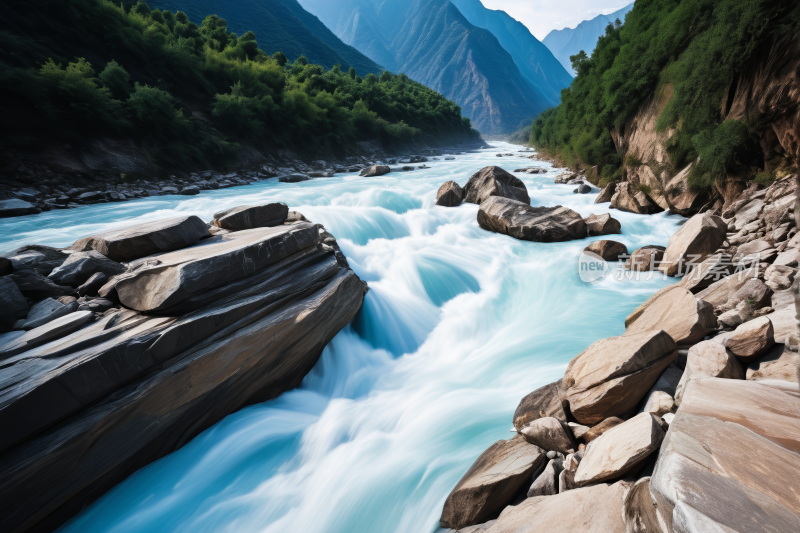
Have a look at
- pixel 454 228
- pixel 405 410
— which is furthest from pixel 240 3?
pixel 405 410

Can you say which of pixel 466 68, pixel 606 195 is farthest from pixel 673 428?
pixel 466 68

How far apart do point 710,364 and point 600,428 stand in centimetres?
109

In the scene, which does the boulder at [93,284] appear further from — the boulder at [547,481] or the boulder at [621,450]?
the boulder at [621,450]

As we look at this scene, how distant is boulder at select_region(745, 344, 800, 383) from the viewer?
2.58m

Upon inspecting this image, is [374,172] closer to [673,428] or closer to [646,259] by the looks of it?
[646,259]

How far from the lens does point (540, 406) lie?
11.6 ft

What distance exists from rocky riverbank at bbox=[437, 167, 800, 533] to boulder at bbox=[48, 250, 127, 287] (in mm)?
4157

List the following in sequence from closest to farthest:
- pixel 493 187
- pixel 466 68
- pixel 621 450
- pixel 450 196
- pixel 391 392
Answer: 1. pixel 621 450
2. pixel 391 392
3. pixel 493 187
4. pixel 450 196
5. pixel 466 68

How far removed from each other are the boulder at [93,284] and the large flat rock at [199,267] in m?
0.29

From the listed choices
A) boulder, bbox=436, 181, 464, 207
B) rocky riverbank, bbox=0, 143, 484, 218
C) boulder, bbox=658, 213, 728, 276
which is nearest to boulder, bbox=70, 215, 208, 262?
boulder, bbox=658, 213, 728, 276

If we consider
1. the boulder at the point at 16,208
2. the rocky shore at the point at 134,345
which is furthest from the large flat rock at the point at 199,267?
the boulder at the point at 16,208

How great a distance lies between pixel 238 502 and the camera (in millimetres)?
3201

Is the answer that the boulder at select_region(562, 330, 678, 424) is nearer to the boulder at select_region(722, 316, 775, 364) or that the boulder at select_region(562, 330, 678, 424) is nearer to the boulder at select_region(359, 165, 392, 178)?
the boulder at select_region(722, 316, 775, 364)

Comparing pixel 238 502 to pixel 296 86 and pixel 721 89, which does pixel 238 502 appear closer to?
pixel 721 89
